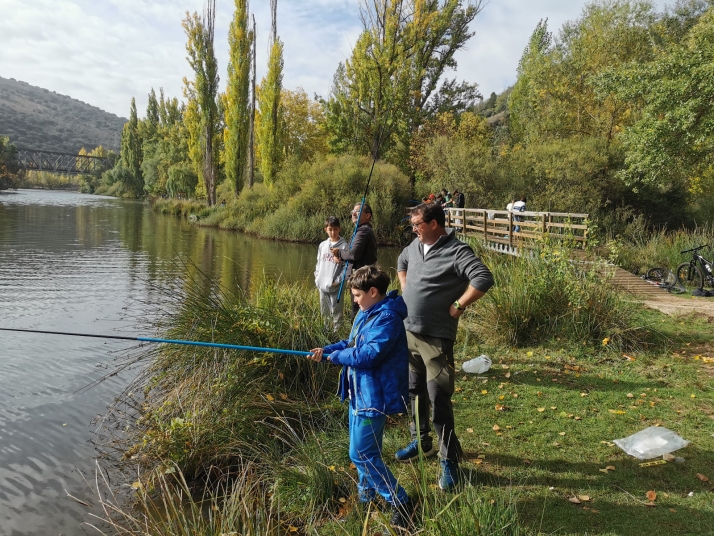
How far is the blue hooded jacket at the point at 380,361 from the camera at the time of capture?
2.98 metres

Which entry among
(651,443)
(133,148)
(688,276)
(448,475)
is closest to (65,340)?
(448,475)

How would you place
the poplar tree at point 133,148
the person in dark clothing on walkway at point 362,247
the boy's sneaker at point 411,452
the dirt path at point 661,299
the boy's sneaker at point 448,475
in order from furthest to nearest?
the poplar tree at point 133,148 < the dirt path at point 661,299 < the person in dark clothing on walkway at point 362,247 < the boy's sneaker at point 411,452 < the boy's sneaker at point 448,475

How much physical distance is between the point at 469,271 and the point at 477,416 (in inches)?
74.7

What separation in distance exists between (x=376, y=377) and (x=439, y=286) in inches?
34.4

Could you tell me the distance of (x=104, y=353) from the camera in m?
7.51

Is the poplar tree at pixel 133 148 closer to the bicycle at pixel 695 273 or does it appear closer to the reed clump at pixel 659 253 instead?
the reed clump at pixel 659 253

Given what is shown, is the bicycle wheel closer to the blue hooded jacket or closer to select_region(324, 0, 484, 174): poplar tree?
the blue hooded jacket

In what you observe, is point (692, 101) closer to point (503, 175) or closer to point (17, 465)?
point (503, 175)

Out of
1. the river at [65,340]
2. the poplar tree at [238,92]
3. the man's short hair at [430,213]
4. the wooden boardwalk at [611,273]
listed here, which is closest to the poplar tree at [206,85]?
the poplar tree at [238,92]

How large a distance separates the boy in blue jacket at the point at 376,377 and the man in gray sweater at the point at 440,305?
0.47 metres

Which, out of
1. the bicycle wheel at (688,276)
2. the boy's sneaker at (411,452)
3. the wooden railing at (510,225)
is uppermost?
the wooden railing at (510,225)

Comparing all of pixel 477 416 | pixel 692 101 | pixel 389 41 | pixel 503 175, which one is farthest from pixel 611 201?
pixel 477 416

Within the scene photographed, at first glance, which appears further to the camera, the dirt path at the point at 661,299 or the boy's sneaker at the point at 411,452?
the dirt path at the point at 661,299

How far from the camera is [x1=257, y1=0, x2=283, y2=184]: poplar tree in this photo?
33.6 meters
